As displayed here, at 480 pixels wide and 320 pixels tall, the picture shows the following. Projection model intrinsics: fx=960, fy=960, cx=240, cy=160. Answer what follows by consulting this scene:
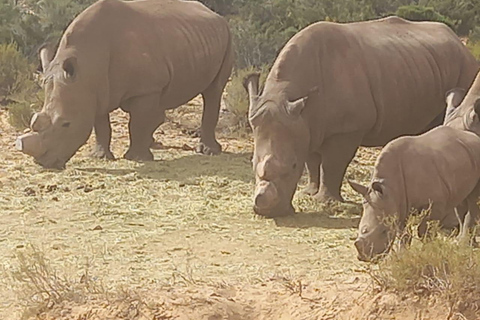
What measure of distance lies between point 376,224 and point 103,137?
5534 mm

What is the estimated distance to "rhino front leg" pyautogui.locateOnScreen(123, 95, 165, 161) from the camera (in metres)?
11.5

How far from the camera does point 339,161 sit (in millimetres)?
9141

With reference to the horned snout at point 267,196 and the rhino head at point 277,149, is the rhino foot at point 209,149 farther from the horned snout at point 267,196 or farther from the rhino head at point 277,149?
the horned snout at point 267,196

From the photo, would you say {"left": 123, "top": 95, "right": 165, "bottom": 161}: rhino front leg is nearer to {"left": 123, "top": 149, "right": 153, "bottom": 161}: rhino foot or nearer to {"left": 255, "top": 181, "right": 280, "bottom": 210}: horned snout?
{"left": 123, "top": 149, "right": 153, "bottom": 161}: rhino foot

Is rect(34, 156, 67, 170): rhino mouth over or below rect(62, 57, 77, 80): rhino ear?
below

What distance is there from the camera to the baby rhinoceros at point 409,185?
23.1ft

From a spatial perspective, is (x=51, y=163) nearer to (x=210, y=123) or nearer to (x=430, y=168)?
(x=210, y=123)

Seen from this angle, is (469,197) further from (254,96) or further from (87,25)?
(87,25)

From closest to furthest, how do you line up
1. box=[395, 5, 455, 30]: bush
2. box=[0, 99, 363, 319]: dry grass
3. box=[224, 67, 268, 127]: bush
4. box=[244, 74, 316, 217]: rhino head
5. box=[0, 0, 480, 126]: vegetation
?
1. box=[0, 99, 363, 319]: dry grass
2. box=[244, 74, 316, 217]: rhino head
3. box=[224, 67, 268, 127]: bush
4. box=[0, 0, 480, 126]: vegetation
5. box=[395, 5, 455, 30]: bush

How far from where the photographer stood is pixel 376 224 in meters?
7.05

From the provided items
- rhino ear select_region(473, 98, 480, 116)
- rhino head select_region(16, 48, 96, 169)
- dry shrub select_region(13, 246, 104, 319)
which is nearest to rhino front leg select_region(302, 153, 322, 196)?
rhino ear select_region(473, 98, 480, 116)

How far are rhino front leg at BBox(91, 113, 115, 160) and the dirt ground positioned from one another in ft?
0.56

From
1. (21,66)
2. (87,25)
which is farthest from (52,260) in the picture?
(21,66)

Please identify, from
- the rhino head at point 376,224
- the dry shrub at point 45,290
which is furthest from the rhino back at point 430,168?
the dry shrub at point 45,290
